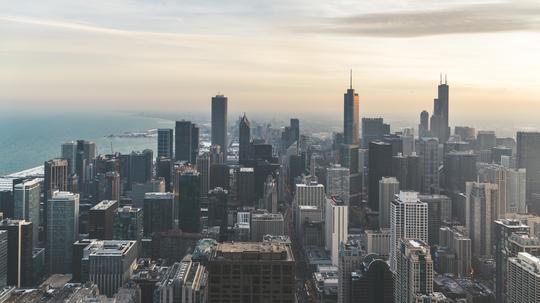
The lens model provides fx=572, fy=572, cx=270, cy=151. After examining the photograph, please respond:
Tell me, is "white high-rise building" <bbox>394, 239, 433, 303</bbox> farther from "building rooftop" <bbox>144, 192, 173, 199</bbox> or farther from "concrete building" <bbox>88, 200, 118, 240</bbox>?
"building rooftop" <bbox>144, 192, 173, 199</bbox>

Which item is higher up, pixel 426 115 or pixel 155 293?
pixel 426 115

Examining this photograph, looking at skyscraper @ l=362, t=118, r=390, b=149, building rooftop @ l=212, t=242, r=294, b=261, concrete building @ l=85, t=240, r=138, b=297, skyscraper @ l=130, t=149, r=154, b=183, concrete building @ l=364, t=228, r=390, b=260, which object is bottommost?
concrete building @ l=85, t=240, r=138, b=297

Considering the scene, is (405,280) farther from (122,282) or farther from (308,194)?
(308,194)

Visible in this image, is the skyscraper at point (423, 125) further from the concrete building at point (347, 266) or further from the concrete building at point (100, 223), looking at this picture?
the concrete building at point (100, 223)

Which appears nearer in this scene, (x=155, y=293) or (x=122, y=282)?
(x=155, y=293)

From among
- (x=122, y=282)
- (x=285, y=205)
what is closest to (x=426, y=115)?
(x=285, y=205)

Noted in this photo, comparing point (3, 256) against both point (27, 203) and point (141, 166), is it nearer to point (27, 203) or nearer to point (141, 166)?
point (27, 203)

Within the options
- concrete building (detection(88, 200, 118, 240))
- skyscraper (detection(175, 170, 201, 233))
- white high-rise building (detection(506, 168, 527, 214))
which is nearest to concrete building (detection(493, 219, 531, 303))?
white high-rise building (detection(506, 168, 527, 214))
